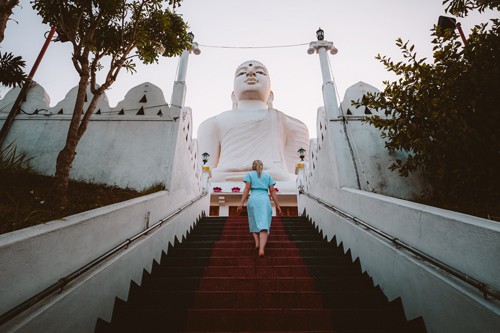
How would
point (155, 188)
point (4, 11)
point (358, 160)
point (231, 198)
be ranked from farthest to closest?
1. point (231, 198)
2. point (358, 160)
3. point (155, 188)
4. point (4, 11)

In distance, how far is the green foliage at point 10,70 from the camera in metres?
3.57

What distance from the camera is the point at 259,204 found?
3918mm

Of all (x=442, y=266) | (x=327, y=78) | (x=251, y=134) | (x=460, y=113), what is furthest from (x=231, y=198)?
(x=442, y=266)

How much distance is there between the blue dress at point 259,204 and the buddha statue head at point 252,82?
409 inches

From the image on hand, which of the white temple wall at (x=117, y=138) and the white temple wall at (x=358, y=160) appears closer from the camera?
the white temple wall at (x=358, y=160)

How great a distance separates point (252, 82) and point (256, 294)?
12396 mm

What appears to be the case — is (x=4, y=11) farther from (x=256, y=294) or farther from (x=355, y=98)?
(x=355, y=98)

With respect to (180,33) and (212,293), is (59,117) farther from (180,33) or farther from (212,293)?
(212,293)

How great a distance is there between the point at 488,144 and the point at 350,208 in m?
1.74

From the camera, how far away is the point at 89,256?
7.75ft

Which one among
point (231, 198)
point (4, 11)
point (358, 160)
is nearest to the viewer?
point (4, 11)

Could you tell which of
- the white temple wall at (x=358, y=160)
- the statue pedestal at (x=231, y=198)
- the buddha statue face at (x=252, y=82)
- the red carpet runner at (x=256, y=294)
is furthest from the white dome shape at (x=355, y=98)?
the buddha statue face at (x=252, y=82)

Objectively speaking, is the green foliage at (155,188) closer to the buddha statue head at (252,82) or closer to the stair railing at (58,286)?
the stair railing at (58,286)

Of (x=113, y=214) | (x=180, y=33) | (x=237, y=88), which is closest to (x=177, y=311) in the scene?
(x=113, y=214)
